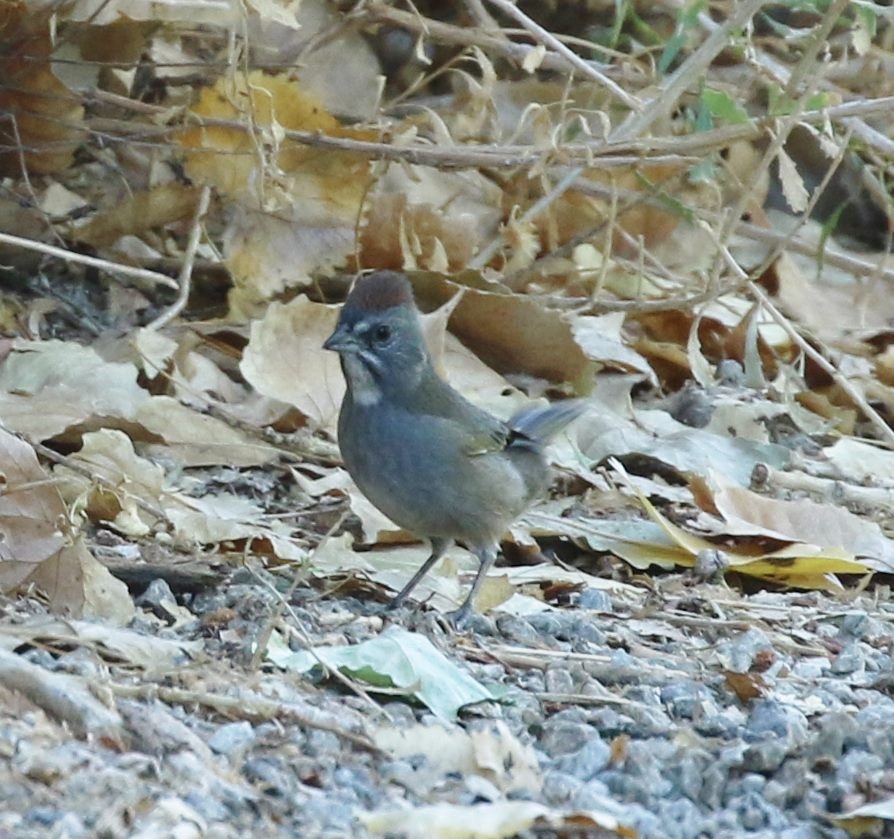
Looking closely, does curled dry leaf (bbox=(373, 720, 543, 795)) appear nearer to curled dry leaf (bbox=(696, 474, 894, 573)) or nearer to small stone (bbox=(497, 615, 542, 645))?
small stone (bbox=(497, 615, 542, 645))

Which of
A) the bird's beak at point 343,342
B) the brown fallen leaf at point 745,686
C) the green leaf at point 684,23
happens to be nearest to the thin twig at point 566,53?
the green leaf at point 684,23

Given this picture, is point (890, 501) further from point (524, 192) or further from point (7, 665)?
point (7, 665)

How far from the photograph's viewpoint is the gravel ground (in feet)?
8.55

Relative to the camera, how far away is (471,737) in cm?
293

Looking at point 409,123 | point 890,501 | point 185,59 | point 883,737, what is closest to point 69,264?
point 185,59

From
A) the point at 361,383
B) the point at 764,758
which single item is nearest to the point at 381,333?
the point at 361,383

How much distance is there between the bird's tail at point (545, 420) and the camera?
4.68 meters

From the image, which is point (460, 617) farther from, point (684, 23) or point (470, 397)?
point (684, 23)

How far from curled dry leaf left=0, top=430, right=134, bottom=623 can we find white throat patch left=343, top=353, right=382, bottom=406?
3.04 feet

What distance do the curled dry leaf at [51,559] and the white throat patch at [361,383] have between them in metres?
0.93

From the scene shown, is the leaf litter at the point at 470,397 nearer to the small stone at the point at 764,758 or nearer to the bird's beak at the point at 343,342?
the small stone at the point at 764,758

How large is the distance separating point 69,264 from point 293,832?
3.48 m

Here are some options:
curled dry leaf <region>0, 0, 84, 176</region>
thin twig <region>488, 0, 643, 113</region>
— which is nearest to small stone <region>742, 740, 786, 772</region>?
thin twig <region>488, 0, 643, 113</region>

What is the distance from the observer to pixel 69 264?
575 cm
